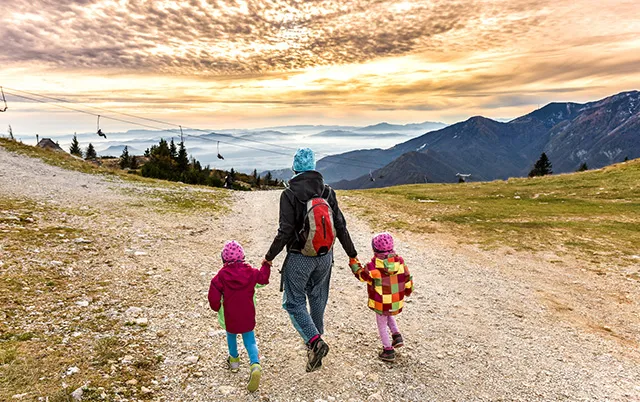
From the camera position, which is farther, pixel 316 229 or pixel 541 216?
pixel 541 216

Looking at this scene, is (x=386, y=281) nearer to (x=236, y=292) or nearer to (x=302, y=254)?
(x=302, y=254)

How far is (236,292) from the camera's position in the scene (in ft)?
17.9

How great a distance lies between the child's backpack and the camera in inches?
215

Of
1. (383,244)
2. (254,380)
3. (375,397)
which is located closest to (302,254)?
(383,244)

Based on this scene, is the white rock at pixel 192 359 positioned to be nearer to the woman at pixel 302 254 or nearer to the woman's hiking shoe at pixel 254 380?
the woman's hiking shoe at pixel 254 380

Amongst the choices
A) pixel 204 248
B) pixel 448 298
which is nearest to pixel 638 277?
pixel 448 298

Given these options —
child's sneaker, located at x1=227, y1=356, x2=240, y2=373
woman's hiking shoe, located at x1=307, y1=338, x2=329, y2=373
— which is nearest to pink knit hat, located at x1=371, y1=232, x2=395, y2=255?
woman's hiking shoe, located at x1=307, y1=338, x2=329, y2=373

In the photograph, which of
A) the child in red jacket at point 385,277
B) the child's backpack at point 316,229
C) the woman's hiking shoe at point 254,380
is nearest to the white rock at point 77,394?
the woman's hiking shoe at point 254,380

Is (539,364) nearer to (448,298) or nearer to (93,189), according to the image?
(448,298)

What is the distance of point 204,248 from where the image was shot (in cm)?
1322

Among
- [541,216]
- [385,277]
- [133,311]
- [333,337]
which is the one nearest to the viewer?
[385,277]

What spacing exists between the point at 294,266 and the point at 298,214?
86cm

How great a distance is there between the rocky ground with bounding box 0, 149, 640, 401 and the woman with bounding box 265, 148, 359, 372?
785 mm

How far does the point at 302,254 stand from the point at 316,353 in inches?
64.4
